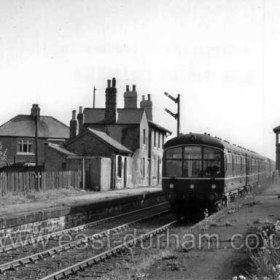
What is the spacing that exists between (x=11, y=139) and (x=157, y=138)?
1466 centimetres

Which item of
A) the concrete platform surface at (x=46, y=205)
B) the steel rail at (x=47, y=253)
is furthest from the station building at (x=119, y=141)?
the steel rail at (x=47, y=253)

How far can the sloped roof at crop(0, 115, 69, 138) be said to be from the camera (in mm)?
52781

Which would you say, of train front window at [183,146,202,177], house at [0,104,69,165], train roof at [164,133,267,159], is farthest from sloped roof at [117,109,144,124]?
train front window at [183,146,202,177]

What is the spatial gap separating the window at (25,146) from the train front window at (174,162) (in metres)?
35.5

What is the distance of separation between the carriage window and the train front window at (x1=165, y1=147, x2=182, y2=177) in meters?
0.88

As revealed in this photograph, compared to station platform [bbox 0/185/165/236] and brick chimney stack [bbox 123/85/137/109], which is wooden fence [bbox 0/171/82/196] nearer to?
station platform [bbox 0/185/165/236]

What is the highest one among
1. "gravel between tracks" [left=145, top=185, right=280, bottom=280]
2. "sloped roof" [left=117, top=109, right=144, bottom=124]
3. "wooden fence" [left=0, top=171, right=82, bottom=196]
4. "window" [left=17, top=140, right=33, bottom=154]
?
"sloped roof" [left=117, top=109, right=144, bottom=124]

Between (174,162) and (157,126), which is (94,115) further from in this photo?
(174,162)

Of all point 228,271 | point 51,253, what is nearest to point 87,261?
point 51,253

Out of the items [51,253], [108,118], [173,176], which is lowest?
[51,253]

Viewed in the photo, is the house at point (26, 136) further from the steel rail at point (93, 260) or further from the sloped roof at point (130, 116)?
the steel rail at point (93, 260)

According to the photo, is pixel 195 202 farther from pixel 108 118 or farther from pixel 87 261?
pixel 108 118

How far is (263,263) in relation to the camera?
7.43 m

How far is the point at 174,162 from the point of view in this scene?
61.9 ft
